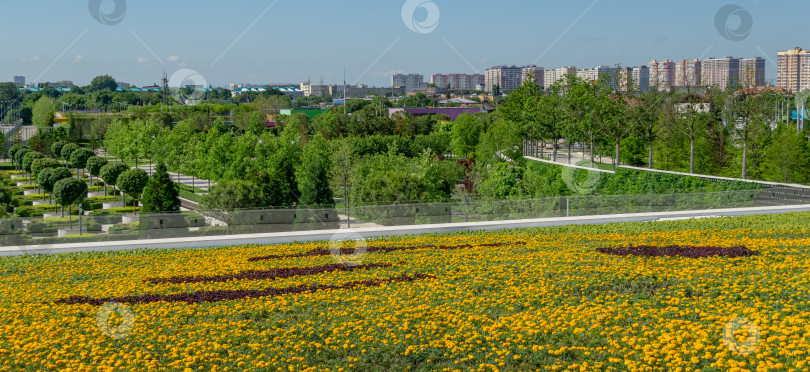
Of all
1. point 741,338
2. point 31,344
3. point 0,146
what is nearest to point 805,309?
point 741,338

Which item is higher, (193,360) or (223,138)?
(223,138)

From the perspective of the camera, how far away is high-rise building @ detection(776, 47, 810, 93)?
74625 millimetres

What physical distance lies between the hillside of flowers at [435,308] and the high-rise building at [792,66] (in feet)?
229

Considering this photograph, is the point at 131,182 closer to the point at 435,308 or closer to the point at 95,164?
the point at 95,164

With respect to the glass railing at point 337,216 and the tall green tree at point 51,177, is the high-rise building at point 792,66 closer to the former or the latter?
the glass railing at point 337,216

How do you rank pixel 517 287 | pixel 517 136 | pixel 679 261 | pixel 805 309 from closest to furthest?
pixel 805 309 < pixel 517 287 < pixel 679 261 < pixel 517 136

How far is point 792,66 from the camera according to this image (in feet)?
265

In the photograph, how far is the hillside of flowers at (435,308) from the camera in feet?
24.7

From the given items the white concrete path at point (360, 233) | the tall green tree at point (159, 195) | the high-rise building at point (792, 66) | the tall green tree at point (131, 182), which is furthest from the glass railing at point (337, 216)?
the high-rise building at point (792, 66)

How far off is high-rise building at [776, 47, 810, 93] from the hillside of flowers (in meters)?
69.7

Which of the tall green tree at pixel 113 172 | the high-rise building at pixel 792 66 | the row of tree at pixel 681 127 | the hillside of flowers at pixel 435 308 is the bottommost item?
the hillside of flowers at pixel 435 308

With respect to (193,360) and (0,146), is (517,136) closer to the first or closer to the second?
(193,360)

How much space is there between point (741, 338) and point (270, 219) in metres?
12.4

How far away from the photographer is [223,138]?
142 ft
